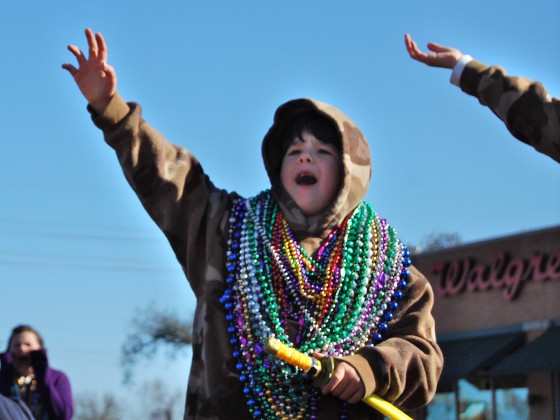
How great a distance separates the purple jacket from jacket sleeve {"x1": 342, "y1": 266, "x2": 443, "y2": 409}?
9.33 feet

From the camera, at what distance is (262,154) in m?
4.68

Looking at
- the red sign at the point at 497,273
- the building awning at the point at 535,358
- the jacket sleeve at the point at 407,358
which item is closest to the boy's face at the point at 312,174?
the jacket sleeve at the point at 407,358

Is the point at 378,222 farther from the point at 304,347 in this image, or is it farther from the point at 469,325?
the point at 469,325

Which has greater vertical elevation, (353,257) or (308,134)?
(308,134)

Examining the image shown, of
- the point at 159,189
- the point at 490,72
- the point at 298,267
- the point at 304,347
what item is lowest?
the point at 304,347

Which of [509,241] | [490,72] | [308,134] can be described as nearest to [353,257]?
[308,134]

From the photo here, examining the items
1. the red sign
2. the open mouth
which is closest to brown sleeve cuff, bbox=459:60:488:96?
the open mouth

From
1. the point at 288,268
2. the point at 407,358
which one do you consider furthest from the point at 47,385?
the point at 407,358

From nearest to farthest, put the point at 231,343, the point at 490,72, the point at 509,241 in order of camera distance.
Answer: the point at 490,72 < the point at 231,343 < the point at 509,241

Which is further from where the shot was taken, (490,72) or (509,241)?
(509,241)

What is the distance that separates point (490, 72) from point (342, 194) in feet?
2.41

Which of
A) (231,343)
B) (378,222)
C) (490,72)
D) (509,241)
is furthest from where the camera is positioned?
(509,241)

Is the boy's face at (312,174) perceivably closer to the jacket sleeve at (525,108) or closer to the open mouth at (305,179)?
the open mouth at (305,179)

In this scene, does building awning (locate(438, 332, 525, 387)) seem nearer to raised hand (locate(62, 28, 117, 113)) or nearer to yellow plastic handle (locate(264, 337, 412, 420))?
yellow plastic handle (locate(264, 337, 412, 420))
